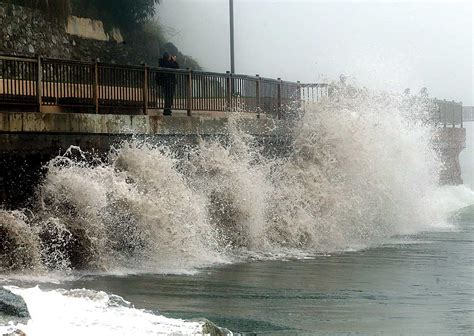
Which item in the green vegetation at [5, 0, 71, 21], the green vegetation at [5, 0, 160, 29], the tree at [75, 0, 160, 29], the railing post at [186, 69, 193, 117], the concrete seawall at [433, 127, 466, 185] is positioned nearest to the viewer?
the railing post at [186, 69, 193, 117]

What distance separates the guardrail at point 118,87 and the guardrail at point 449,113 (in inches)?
645

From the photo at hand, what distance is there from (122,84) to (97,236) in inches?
153

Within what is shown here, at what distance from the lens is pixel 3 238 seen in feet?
41.2

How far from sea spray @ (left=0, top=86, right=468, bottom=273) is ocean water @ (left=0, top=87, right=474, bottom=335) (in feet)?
0.11

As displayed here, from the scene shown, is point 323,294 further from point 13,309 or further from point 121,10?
point 121,10

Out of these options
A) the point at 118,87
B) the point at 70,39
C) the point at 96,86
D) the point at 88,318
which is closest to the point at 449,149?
the point at 70,39

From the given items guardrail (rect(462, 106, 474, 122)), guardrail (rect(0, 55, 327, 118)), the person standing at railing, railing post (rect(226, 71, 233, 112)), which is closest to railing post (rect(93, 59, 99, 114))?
guardrail (rect(0, 55, 327, 118))

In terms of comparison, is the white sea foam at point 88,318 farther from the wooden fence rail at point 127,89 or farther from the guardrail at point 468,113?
the guardrail at point 468,113

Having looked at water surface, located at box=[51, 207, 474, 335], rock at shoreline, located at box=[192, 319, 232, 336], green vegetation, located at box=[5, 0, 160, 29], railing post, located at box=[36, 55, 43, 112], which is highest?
green vegetation, located at box=[5, 0, 160, 29]

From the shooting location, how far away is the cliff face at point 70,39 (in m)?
26.1

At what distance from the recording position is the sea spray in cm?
1358

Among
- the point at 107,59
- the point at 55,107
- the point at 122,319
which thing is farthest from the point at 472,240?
the point at 107,59

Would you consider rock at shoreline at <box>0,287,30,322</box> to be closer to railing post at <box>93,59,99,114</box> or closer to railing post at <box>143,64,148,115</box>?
railing post at <box>93,59,99,114</box>

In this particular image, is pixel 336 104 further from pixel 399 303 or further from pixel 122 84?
pixel 399 303
